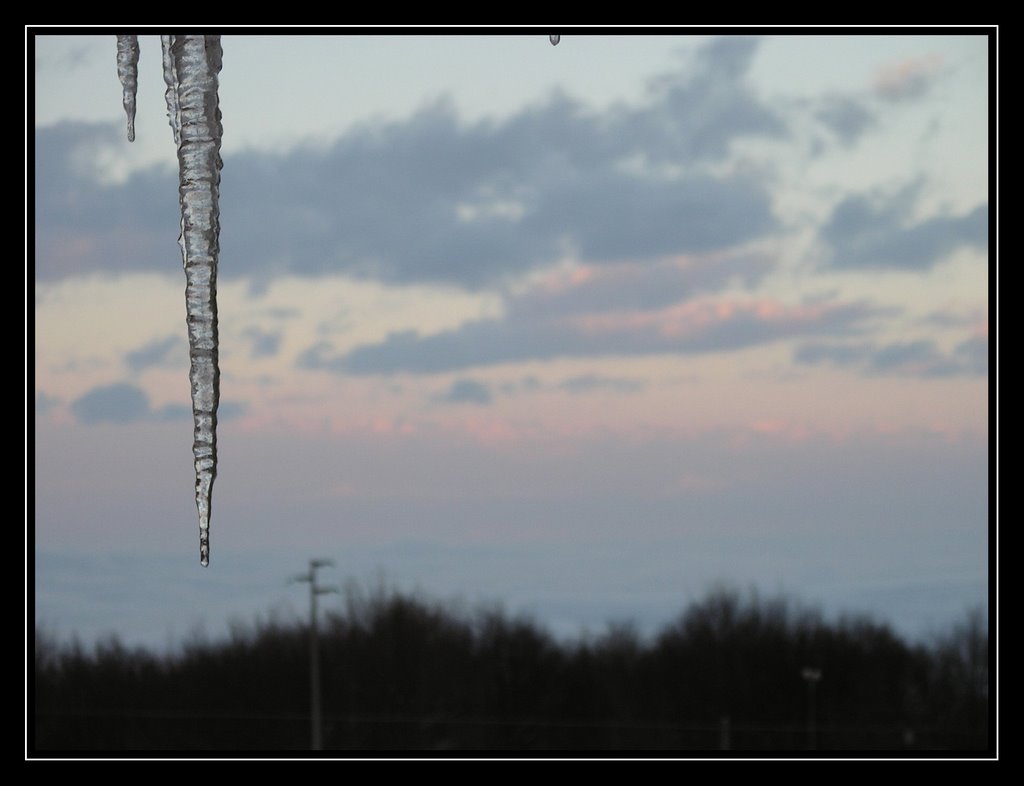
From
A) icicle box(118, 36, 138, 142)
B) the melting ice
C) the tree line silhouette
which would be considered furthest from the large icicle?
the tree line silhouette

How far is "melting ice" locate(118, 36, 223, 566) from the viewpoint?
24.4 feet

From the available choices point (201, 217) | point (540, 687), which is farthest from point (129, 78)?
point (540, 687)

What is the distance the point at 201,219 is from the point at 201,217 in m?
0.01

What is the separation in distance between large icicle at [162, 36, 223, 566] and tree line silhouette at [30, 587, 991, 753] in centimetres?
6108

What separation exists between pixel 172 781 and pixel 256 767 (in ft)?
1.37

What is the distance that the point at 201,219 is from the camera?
776 cm

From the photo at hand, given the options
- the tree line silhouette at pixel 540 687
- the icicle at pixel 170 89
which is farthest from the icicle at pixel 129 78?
the tree line silhouette at pixel 540 687

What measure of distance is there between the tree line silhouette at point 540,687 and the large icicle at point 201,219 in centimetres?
6108

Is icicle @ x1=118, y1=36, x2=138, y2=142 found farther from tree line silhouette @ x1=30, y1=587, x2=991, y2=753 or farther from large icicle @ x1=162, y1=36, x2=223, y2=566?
tree line silhouette @ x1=30, y1=587, x2=991, y2=753

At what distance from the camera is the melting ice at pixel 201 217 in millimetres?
7445

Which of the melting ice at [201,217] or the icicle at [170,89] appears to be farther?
the icicle at [170,89]

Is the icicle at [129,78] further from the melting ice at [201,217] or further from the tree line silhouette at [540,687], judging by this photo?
the tree line silhouette at [540,687]
